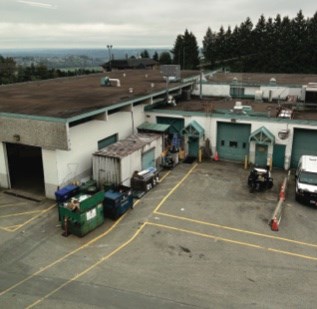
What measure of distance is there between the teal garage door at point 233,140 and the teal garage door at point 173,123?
339 centimetres

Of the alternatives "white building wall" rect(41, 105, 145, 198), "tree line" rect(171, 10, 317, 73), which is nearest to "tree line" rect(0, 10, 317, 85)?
"tree line" rect(171, 10, 317, 73)

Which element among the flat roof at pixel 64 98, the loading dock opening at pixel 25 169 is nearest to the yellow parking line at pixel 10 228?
the loading dock opening at pixel 25 169

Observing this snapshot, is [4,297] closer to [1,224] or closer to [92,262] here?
[92,262]

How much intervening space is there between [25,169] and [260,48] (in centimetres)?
7445

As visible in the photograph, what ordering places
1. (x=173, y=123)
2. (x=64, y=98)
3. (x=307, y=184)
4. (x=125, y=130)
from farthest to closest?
(x=173, y=123), (x=125, y=130), (x=64, y=98), (x=307, y=184)

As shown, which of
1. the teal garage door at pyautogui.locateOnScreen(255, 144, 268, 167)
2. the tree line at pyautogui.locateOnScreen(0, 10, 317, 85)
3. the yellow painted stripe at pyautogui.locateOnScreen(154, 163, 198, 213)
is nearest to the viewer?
the yellow painted stripe at pyautogui.locateOnScreen(154, 163, 198, 213)

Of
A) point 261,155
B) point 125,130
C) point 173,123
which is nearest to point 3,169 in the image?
point 125,130

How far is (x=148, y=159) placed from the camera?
23188 millimetres

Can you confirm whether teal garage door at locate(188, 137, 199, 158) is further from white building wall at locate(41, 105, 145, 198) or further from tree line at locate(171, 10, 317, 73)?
tree line at locate(171, 10, 317, 73)

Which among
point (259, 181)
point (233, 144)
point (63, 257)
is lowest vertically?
point (63, 257)

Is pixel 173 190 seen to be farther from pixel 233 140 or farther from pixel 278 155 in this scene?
pixel 278 155

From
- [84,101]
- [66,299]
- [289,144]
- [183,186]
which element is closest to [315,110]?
[289,144]

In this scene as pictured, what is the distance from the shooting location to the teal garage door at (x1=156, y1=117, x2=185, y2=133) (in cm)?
2816

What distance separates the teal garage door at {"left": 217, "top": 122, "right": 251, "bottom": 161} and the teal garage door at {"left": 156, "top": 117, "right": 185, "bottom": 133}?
11.1ft
